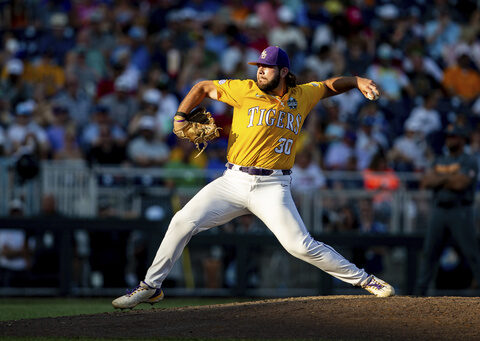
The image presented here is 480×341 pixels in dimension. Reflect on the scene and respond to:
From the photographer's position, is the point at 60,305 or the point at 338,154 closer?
the point at 60,305

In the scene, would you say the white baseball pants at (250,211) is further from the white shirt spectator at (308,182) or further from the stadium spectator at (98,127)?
the stadium spectator at (98,127)

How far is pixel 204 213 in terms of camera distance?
751 centimetres

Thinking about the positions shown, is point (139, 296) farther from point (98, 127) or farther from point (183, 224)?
point (98, 127)

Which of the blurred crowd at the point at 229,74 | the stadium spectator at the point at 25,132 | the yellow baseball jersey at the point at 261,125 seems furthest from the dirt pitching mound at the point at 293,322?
the stadium spectator at the point at 25,132

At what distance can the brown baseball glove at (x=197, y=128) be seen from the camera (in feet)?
25.0

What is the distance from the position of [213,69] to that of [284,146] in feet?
29.6

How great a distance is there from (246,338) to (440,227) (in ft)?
16.7

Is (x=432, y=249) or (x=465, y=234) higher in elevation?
(x=465, y=234)

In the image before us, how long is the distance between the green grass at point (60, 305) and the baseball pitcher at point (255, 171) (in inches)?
70.5

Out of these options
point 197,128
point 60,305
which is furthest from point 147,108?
point 197,128

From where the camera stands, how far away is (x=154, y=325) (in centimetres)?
701

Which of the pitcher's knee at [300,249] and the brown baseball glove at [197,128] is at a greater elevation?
the brown baseball glove at [197,128]

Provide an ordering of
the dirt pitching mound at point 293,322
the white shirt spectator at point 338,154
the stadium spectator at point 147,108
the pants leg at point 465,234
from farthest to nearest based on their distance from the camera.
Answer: the stadium spectator at point 147,108, the white shirt spectator at point 338,154, the pants leg at point 465,234, the dirt pitching mound at point 293,322

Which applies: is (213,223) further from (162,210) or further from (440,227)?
(162,210)
